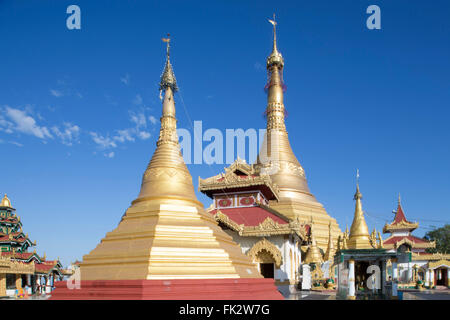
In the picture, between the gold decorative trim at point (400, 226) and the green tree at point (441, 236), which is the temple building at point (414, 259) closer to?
the gold decorative trim at point (400, 226)

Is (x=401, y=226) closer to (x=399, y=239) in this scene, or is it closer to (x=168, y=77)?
(x=399, y=239)

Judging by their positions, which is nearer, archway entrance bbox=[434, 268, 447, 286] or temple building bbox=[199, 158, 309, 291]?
temple building bbox=[199, 158, 309, 291]

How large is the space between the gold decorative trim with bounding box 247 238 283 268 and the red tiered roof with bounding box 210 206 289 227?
123 cm

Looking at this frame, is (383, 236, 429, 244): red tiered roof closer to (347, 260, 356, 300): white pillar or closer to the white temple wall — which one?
the white temple wall

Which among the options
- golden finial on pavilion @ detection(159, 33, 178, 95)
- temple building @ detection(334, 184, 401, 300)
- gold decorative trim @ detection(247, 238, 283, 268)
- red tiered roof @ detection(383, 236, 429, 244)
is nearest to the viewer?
golden finial on pavilion @ detection(159, 33, 178, 95)

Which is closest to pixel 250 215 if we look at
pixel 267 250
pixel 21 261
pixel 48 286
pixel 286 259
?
pixel 267 250

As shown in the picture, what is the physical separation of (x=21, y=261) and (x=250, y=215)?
19052mm

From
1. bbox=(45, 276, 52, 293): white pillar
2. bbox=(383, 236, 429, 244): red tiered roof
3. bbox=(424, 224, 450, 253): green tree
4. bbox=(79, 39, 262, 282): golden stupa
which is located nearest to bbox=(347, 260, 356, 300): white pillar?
A: bbox=(79, 39, 262, 282): golden stupa

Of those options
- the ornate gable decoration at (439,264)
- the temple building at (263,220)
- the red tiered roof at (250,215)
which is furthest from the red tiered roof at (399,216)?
the red tiered roof at (250,215)

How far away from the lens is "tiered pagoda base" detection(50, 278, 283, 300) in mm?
11375

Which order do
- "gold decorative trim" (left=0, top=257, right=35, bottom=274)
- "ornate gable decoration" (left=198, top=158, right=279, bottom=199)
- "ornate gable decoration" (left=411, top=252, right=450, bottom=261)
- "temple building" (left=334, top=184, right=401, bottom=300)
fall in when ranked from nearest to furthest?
"temple building" (left=334, top=184, right=401, bottom=300)
"ornate gable decoration" (left=198, top=158, right=279, bottom=199)
"gold decorative trim" (left=0, top=257, right=35, bottom=274)
"ornate gable decoration" (left=411, top=252, right=450, bottom=261)

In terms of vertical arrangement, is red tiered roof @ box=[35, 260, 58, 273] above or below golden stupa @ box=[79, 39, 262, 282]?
below

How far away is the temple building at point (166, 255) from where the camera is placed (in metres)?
11.8

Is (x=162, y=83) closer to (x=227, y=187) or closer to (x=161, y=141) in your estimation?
(x=161, y=141)
